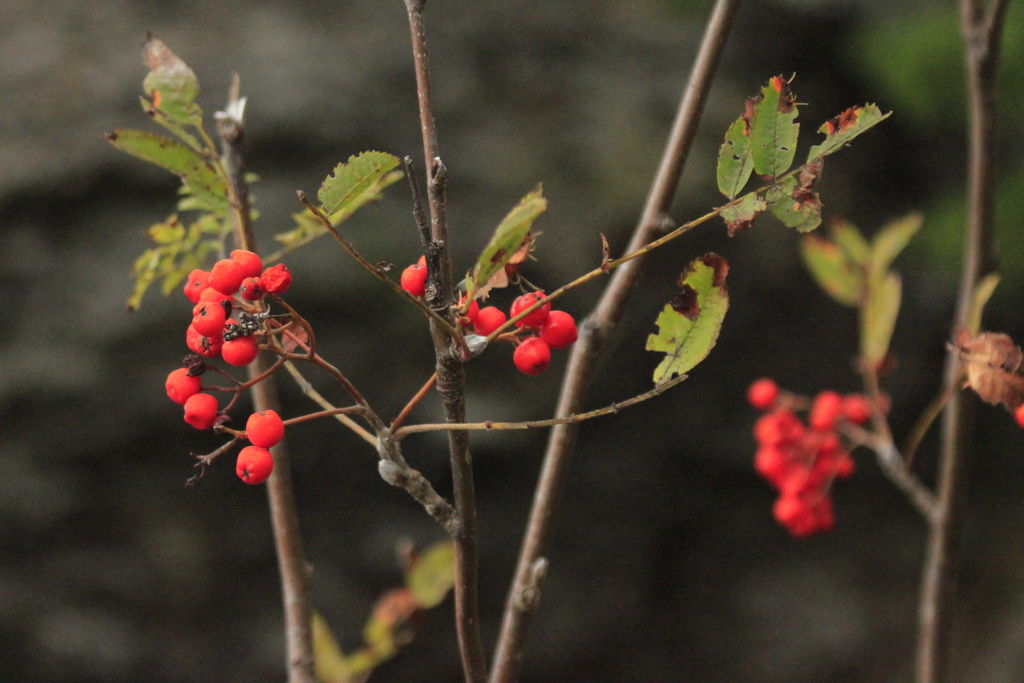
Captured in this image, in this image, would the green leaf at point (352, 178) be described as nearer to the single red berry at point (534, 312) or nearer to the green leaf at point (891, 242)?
the single red berry at point (534, 312)

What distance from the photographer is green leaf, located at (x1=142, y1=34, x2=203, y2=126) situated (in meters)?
0.49

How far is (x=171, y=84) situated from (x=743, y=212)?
32 centimetres

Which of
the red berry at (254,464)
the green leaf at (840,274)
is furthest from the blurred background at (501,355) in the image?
the red berry at (254,464)

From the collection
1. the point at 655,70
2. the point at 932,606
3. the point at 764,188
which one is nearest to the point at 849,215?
the point at 655,70

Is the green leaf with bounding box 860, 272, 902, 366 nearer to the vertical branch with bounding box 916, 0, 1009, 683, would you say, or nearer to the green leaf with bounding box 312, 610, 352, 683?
the vertical branch with bounding box 916, 0, 1009, 683

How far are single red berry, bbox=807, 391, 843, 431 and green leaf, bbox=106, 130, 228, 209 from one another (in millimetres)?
620

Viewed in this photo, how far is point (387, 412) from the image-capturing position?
1.75 meters

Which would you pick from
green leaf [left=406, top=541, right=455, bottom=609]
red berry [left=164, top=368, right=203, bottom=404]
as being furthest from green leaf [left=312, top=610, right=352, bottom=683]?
red berry [left=164, top=368, right=203, bottom=404]

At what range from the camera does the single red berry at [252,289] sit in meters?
0.37

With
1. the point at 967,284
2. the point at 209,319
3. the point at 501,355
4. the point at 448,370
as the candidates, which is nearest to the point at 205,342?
the point at 209,319

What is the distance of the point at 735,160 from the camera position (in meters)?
0.40

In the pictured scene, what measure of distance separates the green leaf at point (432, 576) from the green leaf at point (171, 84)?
0.41 meters

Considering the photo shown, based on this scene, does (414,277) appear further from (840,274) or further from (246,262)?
(840,274)

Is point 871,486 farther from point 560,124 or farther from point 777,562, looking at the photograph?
point 560,124
